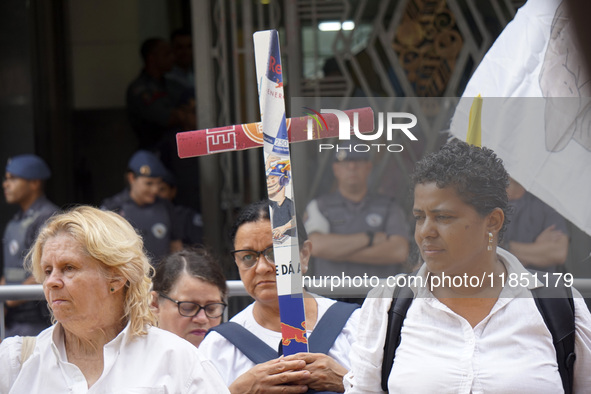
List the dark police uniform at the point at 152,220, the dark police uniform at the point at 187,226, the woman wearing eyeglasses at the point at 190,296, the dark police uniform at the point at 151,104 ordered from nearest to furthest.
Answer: the woman wearing eyeglasses at the point at 190,296 → the dark police uniform at the point at 152,220 → the dark police uniform at the point at 187,226 → the dark police uniform at the point at 151,104

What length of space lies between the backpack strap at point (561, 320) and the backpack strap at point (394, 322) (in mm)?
374

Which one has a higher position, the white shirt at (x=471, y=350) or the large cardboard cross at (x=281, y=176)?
the large cardboard cross at (x=281, y=176)

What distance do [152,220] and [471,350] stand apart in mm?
3170

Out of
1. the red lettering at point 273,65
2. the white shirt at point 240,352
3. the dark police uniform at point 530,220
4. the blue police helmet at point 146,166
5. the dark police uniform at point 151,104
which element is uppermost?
the dark police uniform at point 151,104

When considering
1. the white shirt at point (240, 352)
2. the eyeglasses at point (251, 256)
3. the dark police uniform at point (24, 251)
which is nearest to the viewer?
the white shirt at point (240, 352)

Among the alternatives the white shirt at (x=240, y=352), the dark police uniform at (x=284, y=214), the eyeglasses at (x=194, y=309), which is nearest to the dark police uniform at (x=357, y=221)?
the dark police uniform at (x=284, y=214)

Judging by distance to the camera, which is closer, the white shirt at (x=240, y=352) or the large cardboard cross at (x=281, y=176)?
the large cardboard cross at (x=281, y=176)

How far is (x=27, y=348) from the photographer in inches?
102

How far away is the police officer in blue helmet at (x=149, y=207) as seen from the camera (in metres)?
5.25

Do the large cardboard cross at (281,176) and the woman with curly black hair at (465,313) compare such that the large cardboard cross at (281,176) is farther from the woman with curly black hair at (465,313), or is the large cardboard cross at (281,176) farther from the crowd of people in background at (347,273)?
the woman with curly black hair at (465,313)

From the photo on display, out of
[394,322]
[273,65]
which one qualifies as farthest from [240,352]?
[273,65]

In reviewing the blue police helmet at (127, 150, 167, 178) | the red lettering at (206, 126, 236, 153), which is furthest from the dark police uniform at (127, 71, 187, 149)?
the red lettering at (206, 126, 236, 153)

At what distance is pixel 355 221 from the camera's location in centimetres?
283

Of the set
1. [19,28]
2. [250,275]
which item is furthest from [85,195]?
[250,275]
